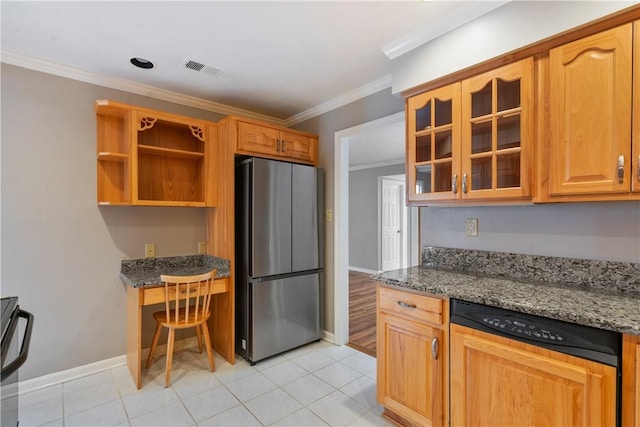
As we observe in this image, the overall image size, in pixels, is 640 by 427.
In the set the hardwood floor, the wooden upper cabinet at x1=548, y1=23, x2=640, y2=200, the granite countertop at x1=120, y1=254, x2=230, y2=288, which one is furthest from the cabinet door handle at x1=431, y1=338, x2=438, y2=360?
the granite countertop at x1=120, y1=254, x2=230, y2=288

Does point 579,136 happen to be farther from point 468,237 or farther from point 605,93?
point 468,237

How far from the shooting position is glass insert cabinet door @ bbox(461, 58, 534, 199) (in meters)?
1.59

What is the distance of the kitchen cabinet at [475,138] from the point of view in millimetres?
1607

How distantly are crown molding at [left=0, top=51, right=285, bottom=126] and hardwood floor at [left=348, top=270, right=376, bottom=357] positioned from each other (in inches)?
106

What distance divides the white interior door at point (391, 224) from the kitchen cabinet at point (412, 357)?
454 centimetres

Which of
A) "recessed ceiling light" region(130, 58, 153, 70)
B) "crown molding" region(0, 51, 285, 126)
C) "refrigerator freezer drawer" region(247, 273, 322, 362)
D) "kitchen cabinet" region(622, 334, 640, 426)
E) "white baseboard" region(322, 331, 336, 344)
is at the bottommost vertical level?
"white baseboard" region(322, 331, 336, 344)

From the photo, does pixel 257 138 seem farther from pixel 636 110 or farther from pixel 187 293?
pixel 636 110

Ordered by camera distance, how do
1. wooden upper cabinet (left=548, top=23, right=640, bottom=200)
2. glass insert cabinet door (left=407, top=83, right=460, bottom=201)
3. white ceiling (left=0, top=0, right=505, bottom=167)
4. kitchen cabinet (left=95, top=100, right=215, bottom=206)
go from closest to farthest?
wooden upper cabinet (left=548, top=23, right=640, bottom=200)
white ceiling (left=0, top=0, right=505, bottom=167)
glass insert cabinet door (left=407, top=83, right=460, bottom=201)
kitchen cabinet (left=95, top=100, right=215, bottom=206)

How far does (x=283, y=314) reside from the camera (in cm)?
282

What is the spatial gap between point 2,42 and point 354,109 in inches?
104

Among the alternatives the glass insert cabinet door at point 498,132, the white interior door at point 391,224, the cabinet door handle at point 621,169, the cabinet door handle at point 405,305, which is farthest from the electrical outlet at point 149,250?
the white interior door at point 391,224

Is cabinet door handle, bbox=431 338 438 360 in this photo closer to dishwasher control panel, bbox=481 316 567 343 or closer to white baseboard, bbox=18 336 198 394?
dishwasher control panel, bbox=481 316 567 343

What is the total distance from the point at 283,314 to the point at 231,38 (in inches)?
89.2

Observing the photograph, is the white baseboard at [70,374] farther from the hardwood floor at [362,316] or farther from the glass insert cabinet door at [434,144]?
the glass insert cabinet door at [434,144]
